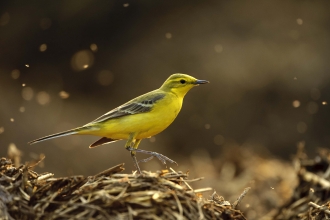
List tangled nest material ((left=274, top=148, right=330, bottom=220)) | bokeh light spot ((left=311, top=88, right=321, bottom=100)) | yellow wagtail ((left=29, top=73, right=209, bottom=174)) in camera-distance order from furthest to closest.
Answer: bokeh light spot ((left=311, top=88, right=321, bottom=100))
yellow wagtail ((left=29, top=73, right=209, bottom=174))
tangled nest material ((left=274, top=148, right=330, bottom=220))

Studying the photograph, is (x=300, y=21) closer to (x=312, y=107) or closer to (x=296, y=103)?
(x=312, y=107)

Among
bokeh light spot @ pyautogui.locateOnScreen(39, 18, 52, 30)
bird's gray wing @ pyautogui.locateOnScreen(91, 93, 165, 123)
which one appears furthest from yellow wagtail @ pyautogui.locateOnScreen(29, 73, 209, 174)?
bokeh light spot @ pyautogui.locateOnScreen(39, 18, 52, 30)

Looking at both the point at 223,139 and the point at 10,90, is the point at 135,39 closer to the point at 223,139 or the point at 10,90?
the point at 10,90

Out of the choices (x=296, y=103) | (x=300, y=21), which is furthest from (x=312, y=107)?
(x=300, y=21)

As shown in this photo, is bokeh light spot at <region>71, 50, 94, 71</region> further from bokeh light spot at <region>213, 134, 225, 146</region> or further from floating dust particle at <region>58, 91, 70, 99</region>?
bokeh light spot at <region>213, 134, 225, 146</region>

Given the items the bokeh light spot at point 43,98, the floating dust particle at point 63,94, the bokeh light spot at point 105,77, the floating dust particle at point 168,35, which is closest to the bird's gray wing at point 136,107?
the bokeh light spot at point 43,98

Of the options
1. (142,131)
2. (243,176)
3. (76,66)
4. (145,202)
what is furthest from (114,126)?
(76,66)
